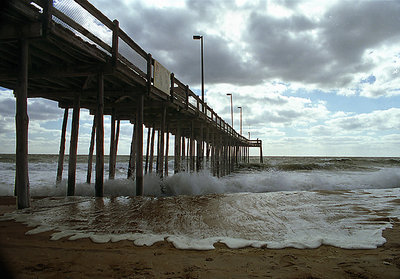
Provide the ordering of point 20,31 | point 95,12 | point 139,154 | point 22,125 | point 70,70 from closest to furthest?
point 20,31, point 22,125, point 95,12, point 70,70, point 139,154

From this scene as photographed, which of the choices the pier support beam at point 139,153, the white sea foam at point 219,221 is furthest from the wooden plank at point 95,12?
the white sea foam at point 219,221

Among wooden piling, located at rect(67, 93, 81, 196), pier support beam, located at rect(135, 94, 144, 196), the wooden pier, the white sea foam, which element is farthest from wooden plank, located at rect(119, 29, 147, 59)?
the white sea foam


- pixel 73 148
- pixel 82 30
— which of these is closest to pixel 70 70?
pixel 82 30

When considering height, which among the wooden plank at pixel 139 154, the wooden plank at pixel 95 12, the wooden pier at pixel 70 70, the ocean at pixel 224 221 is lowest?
the ocean at pixel 224 221

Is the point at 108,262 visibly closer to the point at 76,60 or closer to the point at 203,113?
the point at 76,60

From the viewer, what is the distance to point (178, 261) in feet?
9.75

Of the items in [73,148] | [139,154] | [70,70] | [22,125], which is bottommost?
[139,154]

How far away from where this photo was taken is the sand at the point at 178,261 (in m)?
2.61

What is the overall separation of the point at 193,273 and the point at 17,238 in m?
2.80

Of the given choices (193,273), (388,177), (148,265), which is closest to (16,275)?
(148,265)

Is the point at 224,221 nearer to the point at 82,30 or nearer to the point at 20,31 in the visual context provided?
the point at 82,30

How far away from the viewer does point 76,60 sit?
6.72 m

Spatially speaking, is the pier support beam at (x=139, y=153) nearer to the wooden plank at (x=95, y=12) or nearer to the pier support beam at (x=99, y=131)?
the pier support beam at (x=99, y=131)

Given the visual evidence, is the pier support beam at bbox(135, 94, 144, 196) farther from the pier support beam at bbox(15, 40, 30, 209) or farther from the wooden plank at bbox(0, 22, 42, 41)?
the wooden plank at bbox(0, 22, 42, 41)
